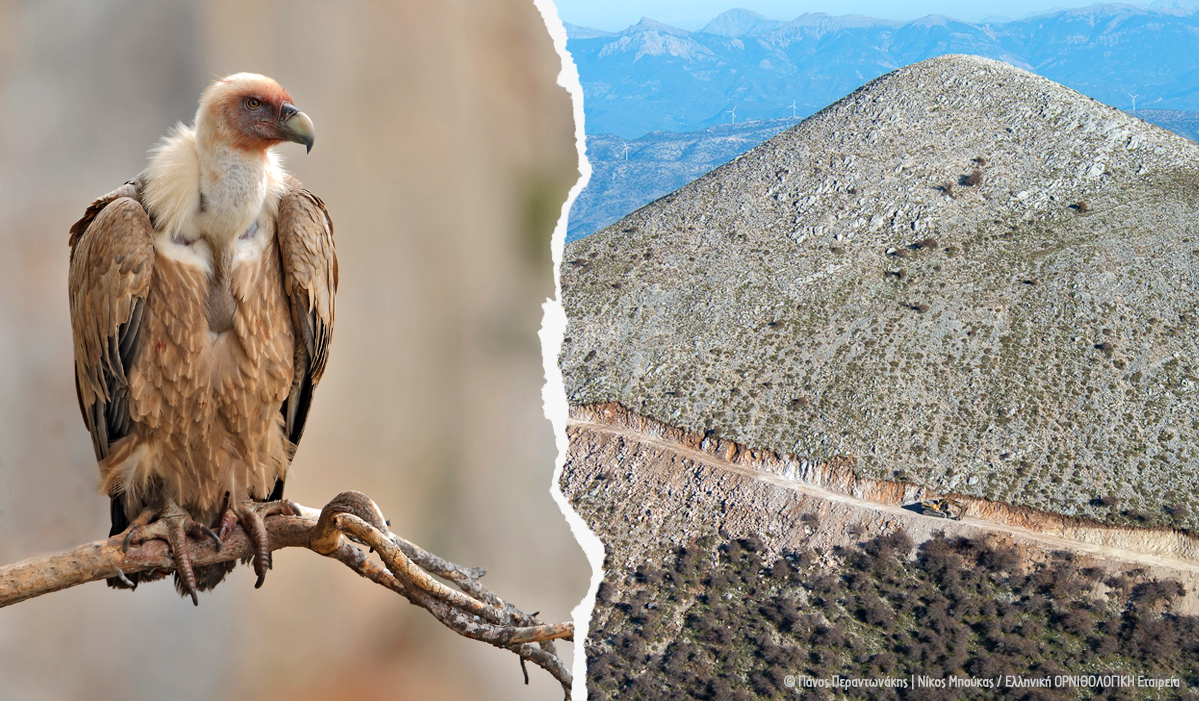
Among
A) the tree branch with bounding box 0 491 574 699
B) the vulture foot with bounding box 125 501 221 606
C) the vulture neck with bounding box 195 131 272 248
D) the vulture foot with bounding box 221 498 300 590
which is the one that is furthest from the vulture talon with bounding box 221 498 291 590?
the vulture neck with bounding box 195 131 272 248

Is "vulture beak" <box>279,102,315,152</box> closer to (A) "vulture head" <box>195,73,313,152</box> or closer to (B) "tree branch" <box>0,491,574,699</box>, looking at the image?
(A) "vulture head" <box>195,73,313,152</box>

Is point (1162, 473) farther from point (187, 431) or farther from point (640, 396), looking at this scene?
point (187, 431)

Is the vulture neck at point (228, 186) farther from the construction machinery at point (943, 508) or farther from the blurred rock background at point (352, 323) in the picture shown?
the construction machinery at point (943, 508)

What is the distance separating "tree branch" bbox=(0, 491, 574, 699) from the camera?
10.6ft

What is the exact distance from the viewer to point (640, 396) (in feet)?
168

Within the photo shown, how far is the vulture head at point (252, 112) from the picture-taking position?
3.29m

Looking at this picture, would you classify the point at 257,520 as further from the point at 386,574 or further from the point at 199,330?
the point at 199,330

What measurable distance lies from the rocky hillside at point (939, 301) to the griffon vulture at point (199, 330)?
4379 centimetres

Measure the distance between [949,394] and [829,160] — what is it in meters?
29.9

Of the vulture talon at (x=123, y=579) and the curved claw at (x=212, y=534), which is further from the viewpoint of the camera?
the curved claw at (x=212, y=534)

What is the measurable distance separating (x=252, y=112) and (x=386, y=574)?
6.76 feet

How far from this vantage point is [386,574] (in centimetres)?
366

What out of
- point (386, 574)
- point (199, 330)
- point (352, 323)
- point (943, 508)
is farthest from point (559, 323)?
point (943, 508)

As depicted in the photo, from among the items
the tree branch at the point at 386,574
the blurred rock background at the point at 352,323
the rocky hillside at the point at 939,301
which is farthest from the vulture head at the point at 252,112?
the rocky hillside at the point at 939,301
